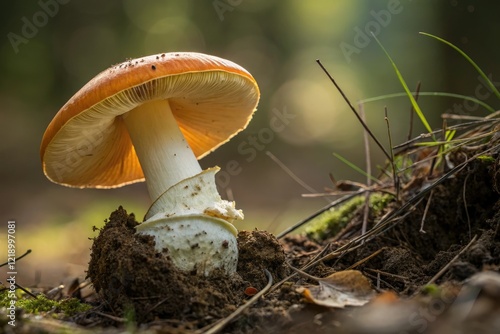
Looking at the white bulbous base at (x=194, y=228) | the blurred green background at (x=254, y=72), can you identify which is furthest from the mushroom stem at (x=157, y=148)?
the blurred green background at (x=254, y=72)

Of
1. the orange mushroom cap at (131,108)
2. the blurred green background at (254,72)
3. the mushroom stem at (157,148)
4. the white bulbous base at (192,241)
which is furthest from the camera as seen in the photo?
the blurred green background at (254,72)

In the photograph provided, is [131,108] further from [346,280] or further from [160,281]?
[346,280]

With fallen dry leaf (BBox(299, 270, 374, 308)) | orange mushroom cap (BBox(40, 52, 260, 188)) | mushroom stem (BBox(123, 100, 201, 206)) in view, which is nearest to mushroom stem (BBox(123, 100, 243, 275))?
mushroom stem (BBox(123, 100, 201, 206))

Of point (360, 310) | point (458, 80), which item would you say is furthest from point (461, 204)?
point (458, 80)

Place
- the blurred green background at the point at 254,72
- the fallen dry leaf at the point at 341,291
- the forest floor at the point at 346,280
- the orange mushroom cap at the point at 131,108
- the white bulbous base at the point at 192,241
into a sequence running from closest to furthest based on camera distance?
the forest floor at the point at 346,280 → the fallen dry leaf at the point at 341,291 → the orange mushroom cap at the point at 131,108 → the white bulbous base at the point at 192,241 → the blurred green background at the point at 254,72

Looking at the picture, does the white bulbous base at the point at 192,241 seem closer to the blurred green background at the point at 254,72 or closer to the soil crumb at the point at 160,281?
the soil crumb at the point at 160,281

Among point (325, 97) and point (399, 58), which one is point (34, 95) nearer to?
point (325, 97)

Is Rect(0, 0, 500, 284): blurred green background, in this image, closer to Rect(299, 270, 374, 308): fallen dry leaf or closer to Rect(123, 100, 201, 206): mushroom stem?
Rect(123, 100, 201, 206): mushroom stem
